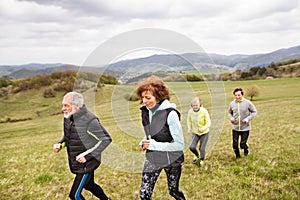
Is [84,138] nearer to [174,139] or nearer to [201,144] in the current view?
[174,139]

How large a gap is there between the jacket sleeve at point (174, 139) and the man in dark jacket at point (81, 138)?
1.07 metres

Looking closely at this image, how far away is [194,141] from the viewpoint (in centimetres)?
864

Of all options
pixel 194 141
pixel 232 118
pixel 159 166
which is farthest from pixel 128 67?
pixel 232 118

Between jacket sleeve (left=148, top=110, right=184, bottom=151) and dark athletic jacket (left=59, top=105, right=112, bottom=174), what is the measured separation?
107 centimetres

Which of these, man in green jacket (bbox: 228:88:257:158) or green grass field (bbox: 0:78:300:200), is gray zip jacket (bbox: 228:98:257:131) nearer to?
man in green jacket (bbox: 228:88:257:158)

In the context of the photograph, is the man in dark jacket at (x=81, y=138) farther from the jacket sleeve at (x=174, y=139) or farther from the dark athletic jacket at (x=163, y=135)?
the jacket sleeve at (x=174, y=139)

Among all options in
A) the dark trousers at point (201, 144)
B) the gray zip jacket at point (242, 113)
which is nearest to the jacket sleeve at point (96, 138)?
the dark trousers at point (201, 144)

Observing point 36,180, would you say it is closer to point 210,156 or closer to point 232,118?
point 210,156

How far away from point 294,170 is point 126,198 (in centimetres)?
447

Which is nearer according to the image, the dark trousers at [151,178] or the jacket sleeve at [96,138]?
the dark trousers at [151,178]

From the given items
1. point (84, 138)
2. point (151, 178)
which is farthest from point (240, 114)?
point (84, 138)

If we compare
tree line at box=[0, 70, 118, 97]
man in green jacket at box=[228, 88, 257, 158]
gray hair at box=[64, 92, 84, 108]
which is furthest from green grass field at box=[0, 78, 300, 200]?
tree line at box=[0, 70, 118, 97]

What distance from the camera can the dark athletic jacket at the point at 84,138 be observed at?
15.7 feet

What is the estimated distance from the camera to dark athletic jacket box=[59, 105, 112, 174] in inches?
188
